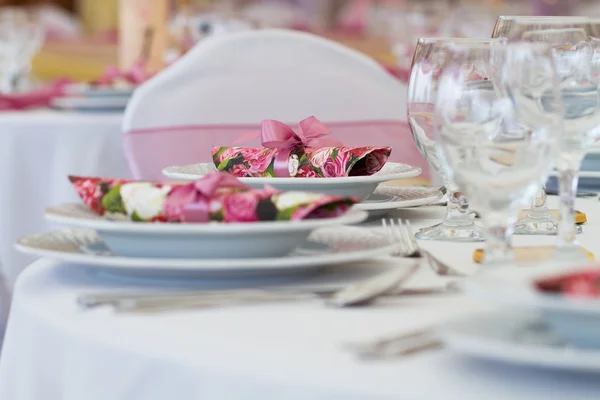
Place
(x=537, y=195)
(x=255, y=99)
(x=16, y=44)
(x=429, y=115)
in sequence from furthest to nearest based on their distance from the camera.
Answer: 1. (x=16, y=44)
2. (x=255, y=99)
3. (x=537, y=195)
4. (x=429, y=115)

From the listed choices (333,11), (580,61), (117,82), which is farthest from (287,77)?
(333,11)

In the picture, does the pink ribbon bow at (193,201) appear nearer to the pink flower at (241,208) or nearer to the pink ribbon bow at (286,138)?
the pink flower at (241,208)

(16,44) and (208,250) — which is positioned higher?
(208,250)

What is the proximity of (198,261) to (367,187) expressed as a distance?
35 centimetres

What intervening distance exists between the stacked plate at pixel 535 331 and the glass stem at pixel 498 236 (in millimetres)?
143

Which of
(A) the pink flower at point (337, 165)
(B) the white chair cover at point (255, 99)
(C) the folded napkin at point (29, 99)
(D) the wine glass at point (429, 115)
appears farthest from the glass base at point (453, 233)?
(C) the folded napkin at point (29, 99)

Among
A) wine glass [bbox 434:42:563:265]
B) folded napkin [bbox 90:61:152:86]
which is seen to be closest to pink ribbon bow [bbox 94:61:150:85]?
folded napkin [bbox 90:61:152:86]

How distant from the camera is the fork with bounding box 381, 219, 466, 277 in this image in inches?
30.9

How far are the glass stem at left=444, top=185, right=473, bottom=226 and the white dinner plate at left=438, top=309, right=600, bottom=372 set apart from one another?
355mm

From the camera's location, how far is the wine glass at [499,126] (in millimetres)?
698

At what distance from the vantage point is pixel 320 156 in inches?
41.6

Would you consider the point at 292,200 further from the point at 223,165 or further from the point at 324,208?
the point at 223,165

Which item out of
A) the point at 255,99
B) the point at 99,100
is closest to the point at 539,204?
the point at 255,99

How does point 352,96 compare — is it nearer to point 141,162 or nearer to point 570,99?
point 141,162
